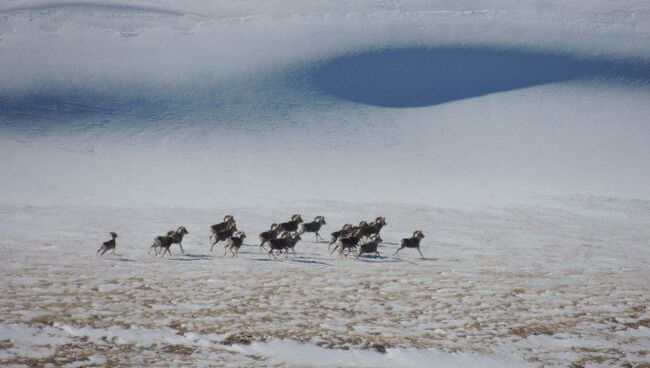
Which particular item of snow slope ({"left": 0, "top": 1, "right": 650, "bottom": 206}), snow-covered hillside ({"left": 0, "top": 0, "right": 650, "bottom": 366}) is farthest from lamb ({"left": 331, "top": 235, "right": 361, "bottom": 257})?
snow slope ({"left": 0, "top": 1, "right": 650, "bottom": 206})

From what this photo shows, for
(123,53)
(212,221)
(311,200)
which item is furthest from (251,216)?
(123,53)

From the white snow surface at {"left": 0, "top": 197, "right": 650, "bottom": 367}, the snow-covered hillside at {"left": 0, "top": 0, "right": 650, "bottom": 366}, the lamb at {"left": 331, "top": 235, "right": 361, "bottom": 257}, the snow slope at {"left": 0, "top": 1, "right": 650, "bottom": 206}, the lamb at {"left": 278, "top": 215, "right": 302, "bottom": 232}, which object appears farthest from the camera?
the snow slope at {"left": 0, "top": 1, "right": 650, "bottom": 206}

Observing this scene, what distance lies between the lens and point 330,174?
35188 mm

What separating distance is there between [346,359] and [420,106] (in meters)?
37.8

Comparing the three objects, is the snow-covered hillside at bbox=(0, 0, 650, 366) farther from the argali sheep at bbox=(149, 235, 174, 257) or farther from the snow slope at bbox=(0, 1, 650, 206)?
the argali sheep at bbox=(149, 235, 174, 257)

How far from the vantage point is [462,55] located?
169ft

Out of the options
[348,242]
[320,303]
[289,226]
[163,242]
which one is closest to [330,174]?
[289,226]

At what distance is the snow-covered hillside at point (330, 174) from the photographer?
10641 mm

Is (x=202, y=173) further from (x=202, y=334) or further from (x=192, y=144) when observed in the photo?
(x=202, y=334)

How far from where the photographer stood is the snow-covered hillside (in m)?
10.6

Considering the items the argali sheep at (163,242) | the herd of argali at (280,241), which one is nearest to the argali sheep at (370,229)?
the herd of argali at (280,241)

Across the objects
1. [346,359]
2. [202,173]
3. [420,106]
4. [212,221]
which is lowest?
[346,359]

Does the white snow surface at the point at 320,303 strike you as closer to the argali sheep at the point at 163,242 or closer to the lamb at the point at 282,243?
the argali sheep at the point at 163,242

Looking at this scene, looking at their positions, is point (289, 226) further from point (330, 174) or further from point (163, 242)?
point (330, 174)
